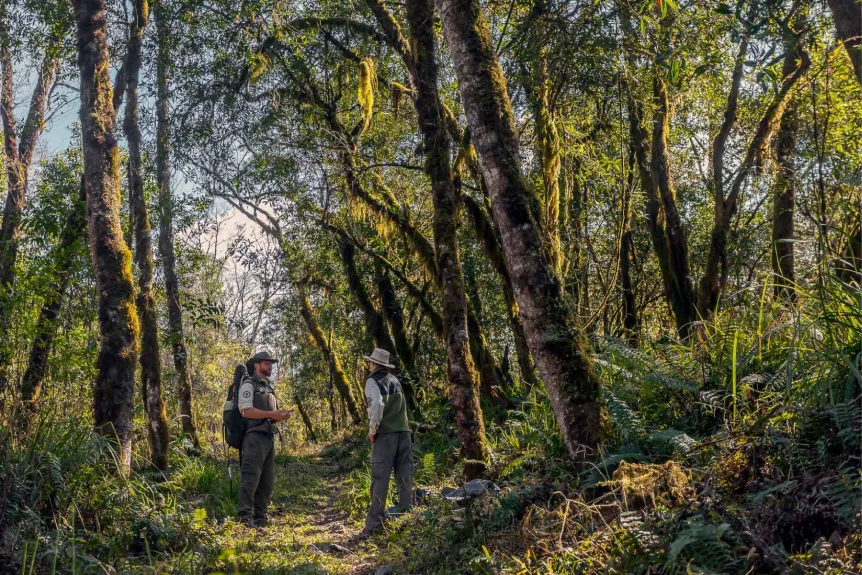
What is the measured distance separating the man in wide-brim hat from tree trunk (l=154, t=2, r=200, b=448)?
24.4ft

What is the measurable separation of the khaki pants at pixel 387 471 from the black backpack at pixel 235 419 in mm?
1794

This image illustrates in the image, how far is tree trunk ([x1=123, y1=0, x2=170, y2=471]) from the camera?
13.6 metres

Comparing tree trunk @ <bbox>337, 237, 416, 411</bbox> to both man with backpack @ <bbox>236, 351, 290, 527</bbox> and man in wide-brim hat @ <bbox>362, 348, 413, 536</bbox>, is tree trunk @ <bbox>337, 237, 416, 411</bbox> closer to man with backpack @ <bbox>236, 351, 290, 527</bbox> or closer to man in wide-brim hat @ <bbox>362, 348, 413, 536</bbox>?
man with backpack @ <bbox>236, 351, 290, 527</bbox>

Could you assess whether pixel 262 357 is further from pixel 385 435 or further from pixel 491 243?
pixel 491 243

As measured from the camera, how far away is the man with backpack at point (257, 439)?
30.1ft

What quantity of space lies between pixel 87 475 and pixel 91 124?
4.43m

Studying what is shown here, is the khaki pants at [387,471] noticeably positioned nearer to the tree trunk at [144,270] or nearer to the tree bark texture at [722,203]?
the tree trunk at [144,270]

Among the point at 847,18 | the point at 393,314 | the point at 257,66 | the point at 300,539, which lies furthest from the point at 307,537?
the point at 393,314

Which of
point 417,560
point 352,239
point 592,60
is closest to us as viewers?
point 417,560

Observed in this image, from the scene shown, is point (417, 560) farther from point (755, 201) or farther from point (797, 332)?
point (755, 201)

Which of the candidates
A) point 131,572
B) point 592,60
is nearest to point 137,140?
point 592,60

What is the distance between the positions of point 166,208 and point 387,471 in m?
11.4

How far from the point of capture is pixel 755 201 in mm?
20141

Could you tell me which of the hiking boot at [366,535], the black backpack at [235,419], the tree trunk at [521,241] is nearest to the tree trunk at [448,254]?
the hiking boot at [366,535]
